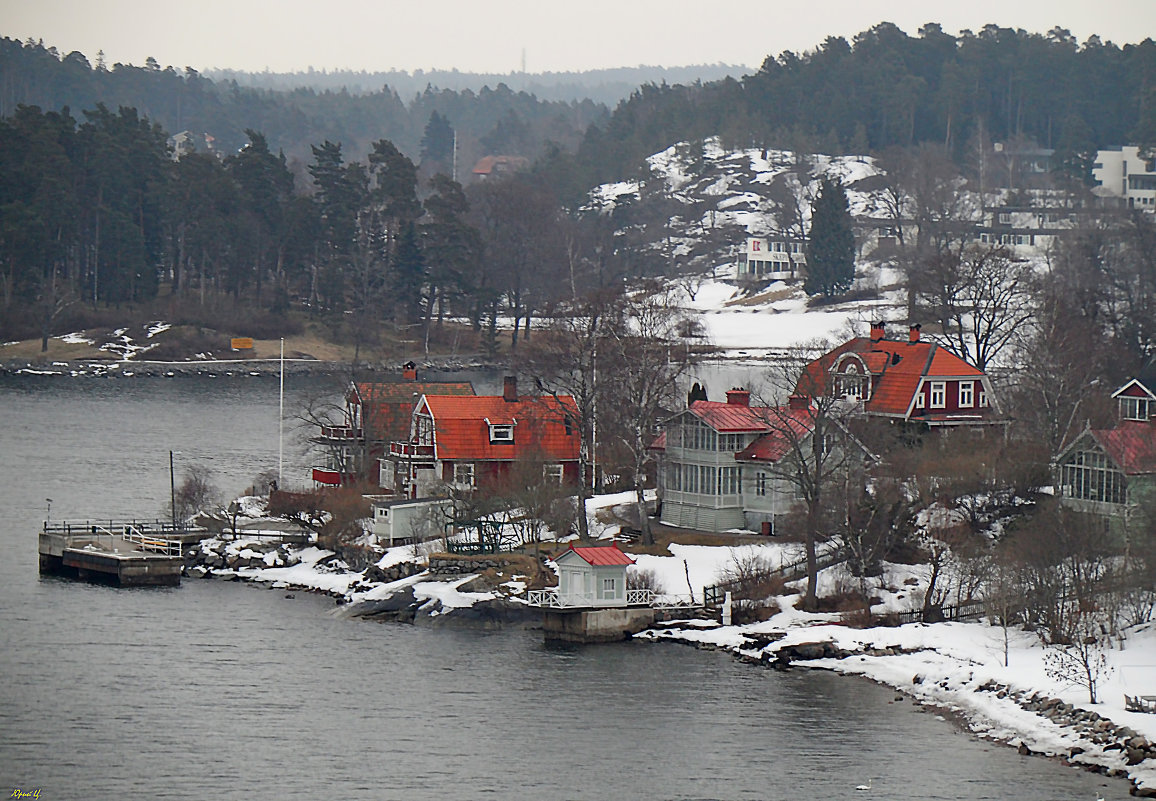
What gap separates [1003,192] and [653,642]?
11382 centimetres

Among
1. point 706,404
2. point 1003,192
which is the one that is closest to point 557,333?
point 706,404

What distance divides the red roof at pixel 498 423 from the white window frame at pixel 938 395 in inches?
419

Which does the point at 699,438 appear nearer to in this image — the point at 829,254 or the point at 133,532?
the point at 133,532

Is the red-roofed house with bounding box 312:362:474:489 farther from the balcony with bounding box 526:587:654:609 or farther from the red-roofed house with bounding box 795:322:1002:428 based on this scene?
the balcony with bounding box 526:587:654:609

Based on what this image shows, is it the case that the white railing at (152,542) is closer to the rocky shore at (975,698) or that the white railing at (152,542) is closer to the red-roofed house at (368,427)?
the red-roofed house at (368,427)

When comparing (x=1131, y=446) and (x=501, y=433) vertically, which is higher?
(x=501, y=433)

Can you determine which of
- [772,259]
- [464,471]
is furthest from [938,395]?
[772,259]

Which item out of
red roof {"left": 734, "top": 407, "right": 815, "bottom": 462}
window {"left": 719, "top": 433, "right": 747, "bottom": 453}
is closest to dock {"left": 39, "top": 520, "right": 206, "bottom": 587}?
window {"left": 719, "top": 433, "right": 747, "bottom": 453}

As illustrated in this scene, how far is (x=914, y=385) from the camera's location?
A: 57.2 metres

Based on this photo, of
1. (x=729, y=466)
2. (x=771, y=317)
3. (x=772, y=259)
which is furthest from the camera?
(x=772, y=259)

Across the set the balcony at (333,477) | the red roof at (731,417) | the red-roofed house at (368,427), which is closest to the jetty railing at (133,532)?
the balcony at (333,477)

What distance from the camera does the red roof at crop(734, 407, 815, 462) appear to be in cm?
4969

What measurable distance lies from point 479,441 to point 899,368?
43.1ft

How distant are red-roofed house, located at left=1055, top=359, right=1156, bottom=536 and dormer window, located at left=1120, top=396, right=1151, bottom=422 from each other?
245 inches
